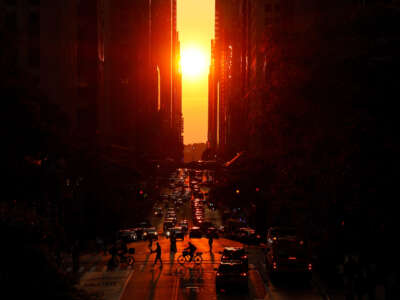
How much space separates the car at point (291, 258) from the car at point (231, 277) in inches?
98.5

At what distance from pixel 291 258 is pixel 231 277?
3856 mm

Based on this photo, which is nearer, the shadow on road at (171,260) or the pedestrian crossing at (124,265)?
the pedestrian crossing at (124,265)

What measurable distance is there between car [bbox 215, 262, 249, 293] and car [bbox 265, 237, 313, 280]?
2.50 metres

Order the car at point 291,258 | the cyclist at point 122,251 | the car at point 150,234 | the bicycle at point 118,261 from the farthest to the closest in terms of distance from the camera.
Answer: the car at point 150,234, the cyclist at point 122,251, the bicycle at point 118,261, the car at point 291,258

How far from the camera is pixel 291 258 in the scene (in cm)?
3528

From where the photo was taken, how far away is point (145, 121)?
183375mm

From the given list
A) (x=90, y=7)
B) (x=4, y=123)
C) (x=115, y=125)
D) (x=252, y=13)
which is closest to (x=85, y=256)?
(x=4, y=123)

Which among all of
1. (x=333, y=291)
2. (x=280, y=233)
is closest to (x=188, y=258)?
(x=280, y=233)

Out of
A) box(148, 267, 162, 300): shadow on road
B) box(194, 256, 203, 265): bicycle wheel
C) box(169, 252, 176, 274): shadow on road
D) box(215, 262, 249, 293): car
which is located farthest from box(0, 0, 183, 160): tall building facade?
box(215, 262, 249, 293): car

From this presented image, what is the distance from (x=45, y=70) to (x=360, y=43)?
58.3m

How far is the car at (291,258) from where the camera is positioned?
3531cm

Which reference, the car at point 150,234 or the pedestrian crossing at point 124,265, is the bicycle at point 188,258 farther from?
the car at point 150,234

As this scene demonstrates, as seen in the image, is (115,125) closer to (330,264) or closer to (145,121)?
(145,121)

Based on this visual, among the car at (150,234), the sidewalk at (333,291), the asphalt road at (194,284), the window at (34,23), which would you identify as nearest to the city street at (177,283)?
the asphalt road at (194,284)
